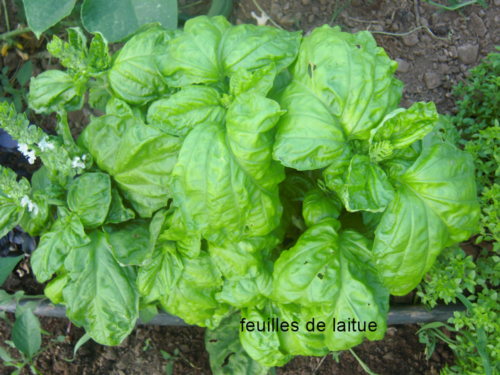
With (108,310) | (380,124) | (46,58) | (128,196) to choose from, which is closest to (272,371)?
(108,310)

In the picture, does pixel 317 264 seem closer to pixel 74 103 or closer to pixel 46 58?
pixel 74 103

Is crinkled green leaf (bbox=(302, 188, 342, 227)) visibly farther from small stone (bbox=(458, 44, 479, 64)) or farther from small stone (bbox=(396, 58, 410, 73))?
small stone (bbox=(458, 44, 479, 64))

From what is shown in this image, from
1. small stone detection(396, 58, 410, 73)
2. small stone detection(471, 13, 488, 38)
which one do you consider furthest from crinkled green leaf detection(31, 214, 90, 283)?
small stone detection(471, 13, 488, 38)

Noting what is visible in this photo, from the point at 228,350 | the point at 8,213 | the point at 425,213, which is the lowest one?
the point at 228,350

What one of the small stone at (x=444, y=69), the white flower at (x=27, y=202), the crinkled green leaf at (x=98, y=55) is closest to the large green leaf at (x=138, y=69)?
the crinkled green leaf at (x=98, y=55)

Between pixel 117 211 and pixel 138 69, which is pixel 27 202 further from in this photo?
pixel 138 69

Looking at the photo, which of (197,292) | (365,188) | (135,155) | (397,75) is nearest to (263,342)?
(197,292)
